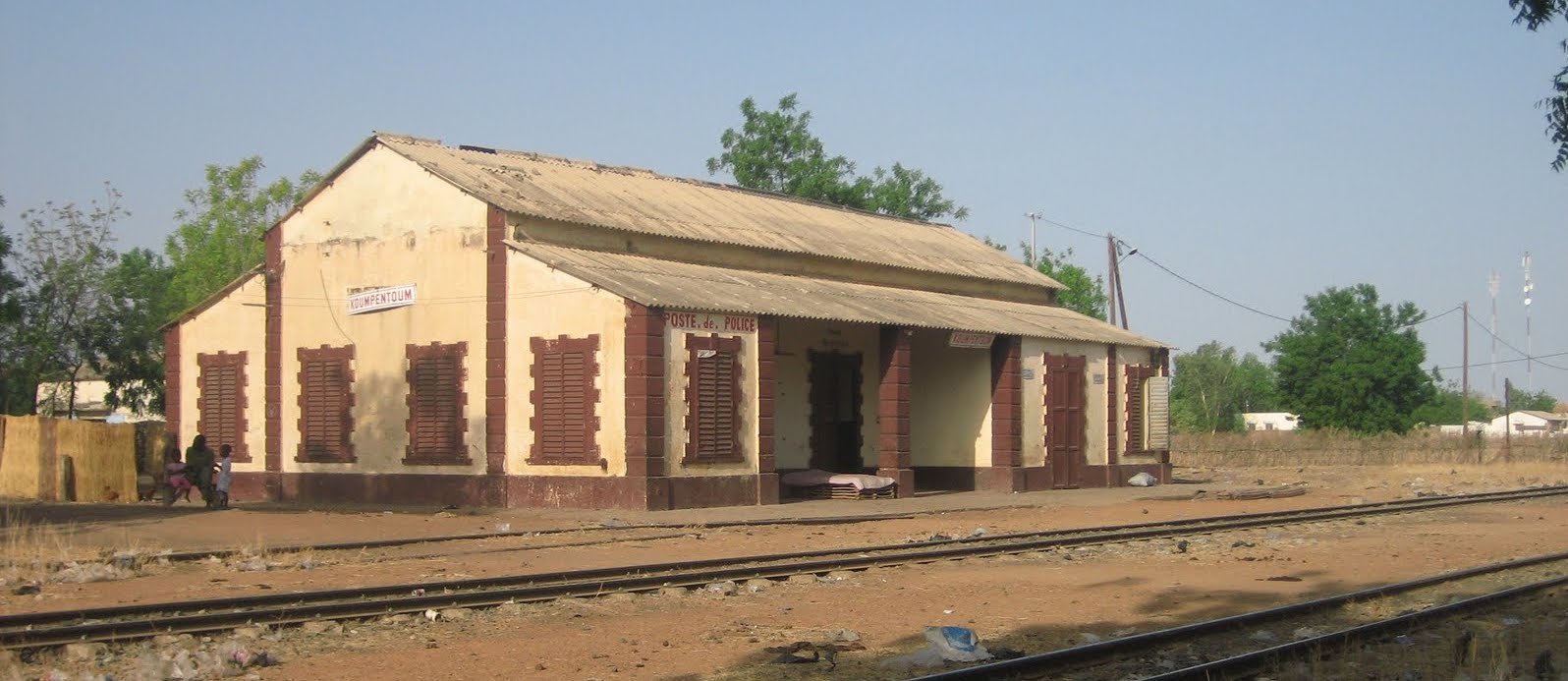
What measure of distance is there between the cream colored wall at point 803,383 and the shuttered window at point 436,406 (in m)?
6.62

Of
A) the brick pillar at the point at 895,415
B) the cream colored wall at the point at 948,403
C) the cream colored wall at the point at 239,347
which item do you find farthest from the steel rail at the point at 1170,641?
the cream colored wall at the point at 239,347

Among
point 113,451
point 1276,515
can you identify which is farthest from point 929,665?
point 113,451

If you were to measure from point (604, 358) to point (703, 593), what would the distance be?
12.1 metres

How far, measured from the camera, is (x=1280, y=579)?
15.7 meters

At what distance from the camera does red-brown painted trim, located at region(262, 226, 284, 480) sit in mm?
31422

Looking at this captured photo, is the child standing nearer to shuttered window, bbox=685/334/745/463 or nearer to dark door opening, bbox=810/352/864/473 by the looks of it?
shuttered window, bbox=685/334/745/463

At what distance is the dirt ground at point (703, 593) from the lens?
10.7 m

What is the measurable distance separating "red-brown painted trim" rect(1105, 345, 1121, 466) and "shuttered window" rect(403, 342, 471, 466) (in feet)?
53.7

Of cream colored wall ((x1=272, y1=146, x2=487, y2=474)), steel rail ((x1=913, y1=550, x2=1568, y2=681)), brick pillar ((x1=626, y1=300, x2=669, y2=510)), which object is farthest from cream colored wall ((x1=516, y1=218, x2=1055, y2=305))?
steel rail ((x1=913, y1=550, x2=1568, y2=681))

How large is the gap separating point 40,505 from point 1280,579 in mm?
22770

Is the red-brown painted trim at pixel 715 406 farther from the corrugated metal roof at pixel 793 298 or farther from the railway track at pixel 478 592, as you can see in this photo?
the railway track at pixel 478 592

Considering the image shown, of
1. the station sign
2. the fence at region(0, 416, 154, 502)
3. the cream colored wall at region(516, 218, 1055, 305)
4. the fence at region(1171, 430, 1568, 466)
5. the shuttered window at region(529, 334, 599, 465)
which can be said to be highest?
the cream colored wall at region(516, 218, 1055, 305)

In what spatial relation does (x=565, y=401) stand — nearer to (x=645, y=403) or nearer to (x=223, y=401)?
(x=645, y=403)

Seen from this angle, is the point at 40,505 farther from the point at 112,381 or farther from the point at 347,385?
the point at 112,381
